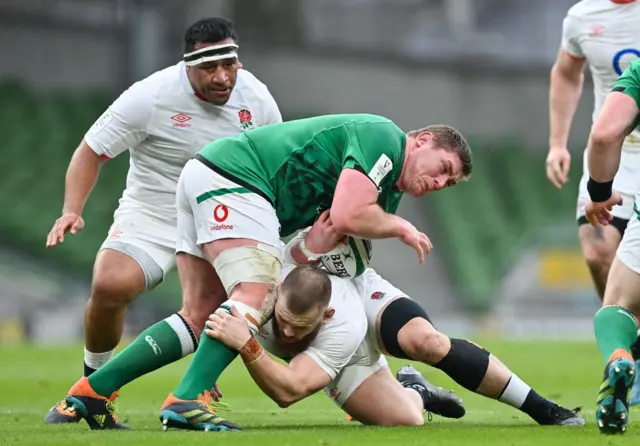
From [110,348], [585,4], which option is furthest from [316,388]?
[585,4]

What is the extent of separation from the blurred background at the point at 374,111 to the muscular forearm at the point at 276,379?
1548 centimetres

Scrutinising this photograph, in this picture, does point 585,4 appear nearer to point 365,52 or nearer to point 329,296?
point 329,296

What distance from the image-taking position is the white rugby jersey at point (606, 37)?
8.73 m

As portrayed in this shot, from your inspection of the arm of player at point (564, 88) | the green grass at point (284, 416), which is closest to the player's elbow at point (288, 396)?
the green grass at point (284, 416)

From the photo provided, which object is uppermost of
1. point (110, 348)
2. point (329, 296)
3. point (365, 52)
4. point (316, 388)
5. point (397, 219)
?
point (397, 219)

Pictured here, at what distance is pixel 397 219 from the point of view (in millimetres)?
6062

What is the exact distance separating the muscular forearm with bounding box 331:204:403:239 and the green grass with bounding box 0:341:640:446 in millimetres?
961

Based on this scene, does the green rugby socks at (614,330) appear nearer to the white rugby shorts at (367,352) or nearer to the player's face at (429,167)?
the player's face at (429,167)

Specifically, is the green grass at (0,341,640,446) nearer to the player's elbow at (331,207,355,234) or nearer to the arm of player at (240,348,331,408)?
the arm of player at (240,348,331,408)

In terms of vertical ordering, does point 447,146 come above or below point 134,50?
above

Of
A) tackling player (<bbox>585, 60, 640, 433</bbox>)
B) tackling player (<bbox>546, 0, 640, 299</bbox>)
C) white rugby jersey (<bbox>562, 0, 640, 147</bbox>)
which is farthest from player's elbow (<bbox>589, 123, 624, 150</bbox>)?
white rugby jersey (<bbox>562, 0, 640, 147</bbox>)

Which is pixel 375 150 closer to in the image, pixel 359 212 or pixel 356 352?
pixel 359 212

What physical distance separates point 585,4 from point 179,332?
412 cm

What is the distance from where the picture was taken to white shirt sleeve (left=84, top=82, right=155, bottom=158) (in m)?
7.50
